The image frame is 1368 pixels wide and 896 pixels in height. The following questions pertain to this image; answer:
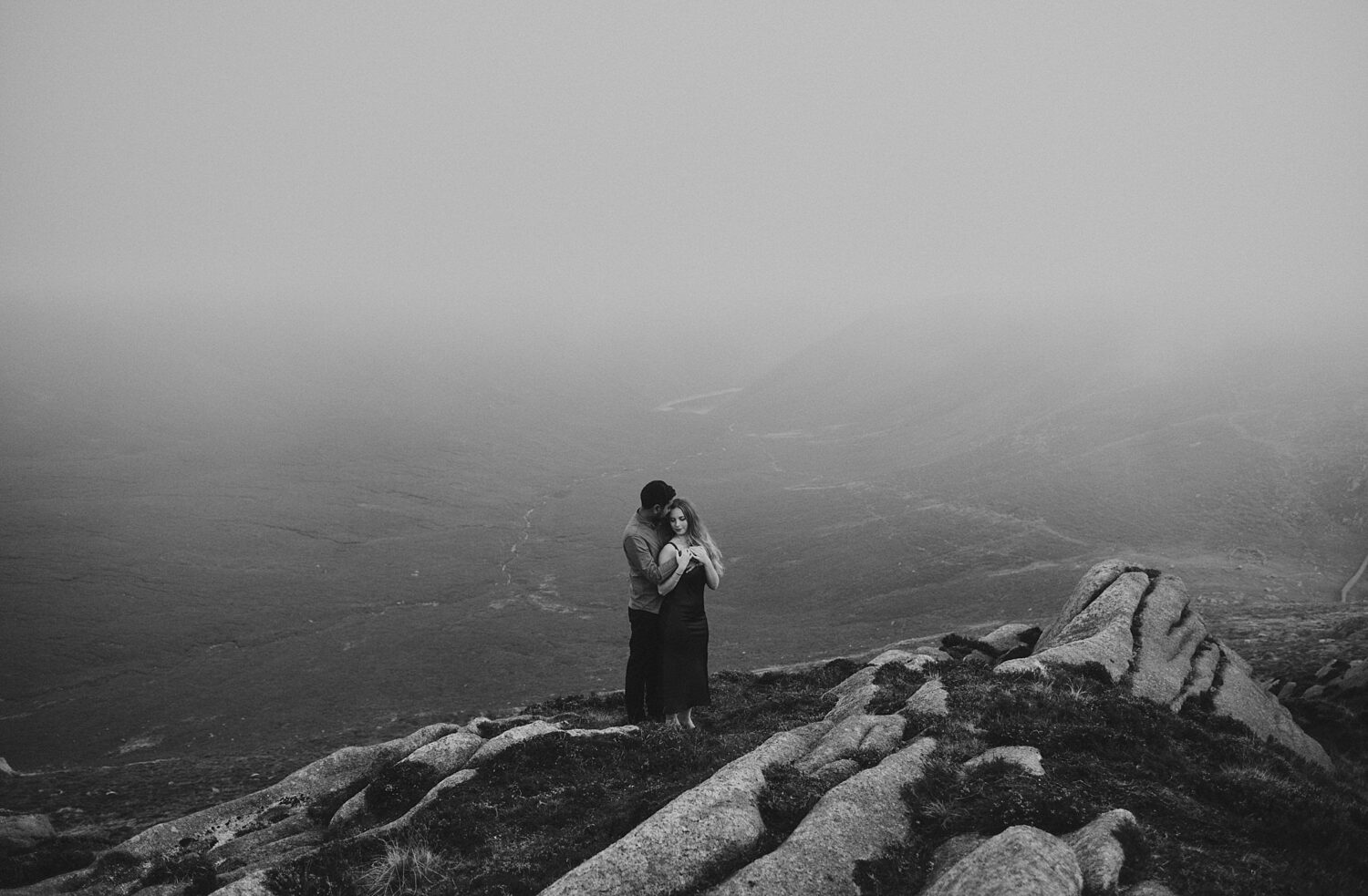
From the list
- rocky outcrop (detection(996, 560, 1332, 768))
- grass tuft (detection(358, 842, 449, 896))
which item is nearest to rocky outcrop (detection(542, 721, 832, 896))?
grass tuft (detection(358, 842, 449, 896))

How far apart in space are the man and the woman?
24 centimetres

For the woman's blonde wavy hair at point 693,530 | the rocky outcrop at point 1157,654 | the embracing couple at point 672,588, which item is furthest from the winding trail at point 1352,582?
the woman's blonde wavy hair at point 693,530

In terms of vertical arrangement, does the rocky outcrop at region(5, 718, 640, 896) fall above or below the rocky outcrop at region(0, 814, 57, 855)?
above

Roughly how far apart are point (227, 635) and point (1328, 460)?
152 metres

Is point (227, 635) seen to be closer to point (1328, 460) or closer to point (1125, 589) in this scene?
point (1125, 589)

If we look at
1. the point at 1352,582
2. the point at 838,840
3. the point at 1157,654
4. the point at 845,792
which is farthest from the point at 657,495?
the point at 1352,582

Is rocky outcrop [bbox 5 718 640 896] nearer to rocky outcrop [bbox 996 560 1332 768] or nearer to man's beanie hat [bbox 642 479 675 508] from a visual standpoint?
man's beanie hat [bbox 642 479 675 508]

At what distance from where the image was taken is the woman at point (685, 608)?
1493cm

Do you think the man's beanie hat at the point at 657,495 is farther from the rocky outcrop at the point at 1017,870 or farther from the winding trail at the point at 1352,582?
the winding trail at the point at 1352,582

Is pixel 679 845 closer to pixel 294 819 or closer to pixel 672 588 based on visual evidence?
pixel 672 588

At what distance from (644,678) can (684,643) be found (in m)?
2.63

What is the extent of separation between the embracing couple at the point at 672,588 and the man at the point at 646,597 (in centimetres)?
2

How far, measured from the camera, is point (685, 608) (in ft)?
50.5

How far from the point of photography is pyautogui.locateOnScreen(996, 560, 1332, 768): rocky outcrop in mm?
17516
